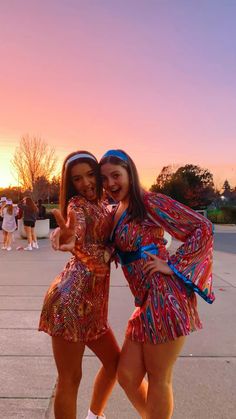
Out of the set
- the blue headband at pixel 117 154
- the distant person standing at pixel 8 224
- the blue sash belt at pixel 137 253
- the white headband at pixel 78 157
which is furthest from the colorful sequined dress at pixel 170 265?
the distant person standing at pixel 8 224

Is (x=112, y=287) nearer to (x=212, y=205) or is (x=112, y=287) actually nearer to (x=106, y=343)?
(x=106, y=343)

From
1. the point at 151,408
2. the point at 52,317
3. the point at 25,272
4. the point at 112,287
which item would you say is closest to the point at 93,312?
the point at 52,317

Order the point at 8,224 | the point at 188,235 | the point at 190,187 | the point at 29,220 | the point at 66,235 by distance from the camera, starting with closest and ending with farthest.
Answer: the point at 66,235 < the point at 188,235 < the point at 29,220 < the point at 8,224 < the point at 190,187

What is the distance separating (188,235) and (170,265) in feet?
0.63

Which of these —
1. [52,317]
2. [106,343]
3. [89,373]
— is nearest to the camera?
[52,317]

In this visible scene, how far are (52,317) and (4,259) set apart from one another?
7688 mm

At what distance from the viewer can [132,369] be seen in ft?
6.65

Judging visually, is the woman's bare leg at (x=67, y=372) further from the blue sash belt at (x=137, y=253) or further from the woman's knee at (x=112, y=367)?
the blue sash belt at (x=137, y=253)

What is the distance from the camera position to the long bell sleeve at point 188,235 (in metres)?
2.03

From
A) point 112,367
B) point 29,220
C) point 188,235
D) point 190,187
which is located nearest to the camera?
point 188,235

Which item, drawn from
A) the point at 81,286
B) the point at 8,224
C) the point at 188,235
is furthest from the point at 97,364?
the point at 8,224

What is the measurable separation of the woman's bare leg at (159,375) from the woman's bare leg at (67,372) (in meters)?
0.36

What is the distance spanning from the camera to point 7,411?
2.57 m

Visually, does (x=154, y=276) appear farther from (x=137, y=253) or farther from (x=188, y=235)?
(x=188, y=235)
